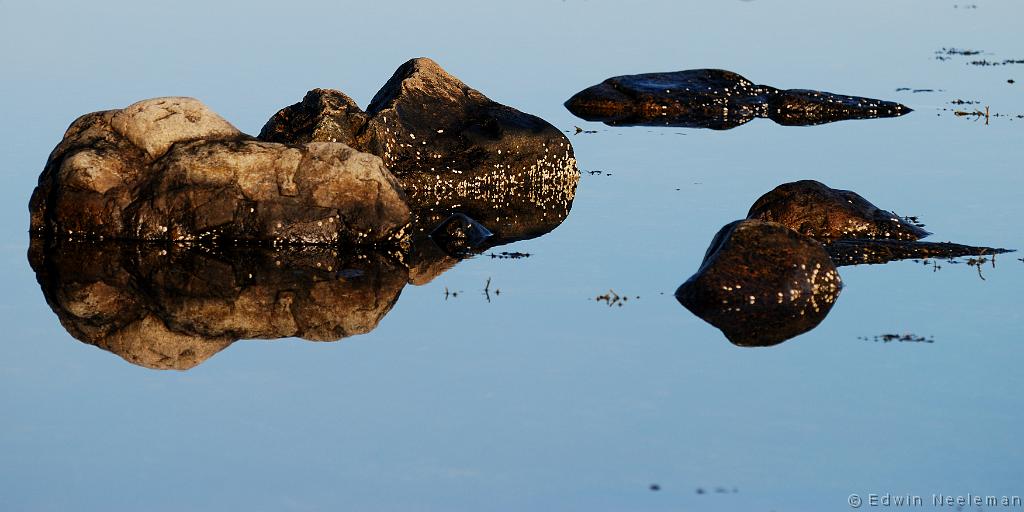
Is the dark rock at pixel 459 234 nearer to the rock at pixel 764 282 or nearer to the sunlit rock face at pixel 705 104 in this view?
the rock at pixel 764 282

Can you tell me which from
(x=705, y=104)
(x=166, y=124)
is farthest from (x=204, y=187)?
(x=705, y=104)

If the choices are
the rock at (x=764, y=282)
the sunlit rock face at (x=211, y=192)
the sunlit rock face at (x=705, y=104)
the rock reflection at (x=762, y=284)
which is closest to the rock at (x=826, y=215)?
the rock reflection at (x=762, y=284)

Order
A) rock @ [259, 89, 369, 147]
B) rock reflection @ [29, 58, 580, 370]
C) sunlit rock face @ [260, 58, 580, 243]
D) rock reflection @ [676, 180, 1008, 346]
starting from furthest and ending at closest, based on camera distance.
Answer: sunlit rock face @ [260, 58, 580, 243] < rock @ [259, 89, 369, 147] < rock reflection @ [29, 58, 580, 370] < rock reflection @ [676, 180, 1008, 346]

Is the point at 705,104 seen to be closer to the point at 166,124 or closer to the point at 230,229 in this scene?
the point at 166,124

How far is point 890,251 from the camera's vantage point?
2145 cm

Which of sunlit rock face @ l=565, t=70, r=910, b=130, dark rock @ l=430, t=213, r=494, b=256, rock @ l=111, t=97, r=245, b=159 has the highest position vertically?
sunlit rock face @ l=565, t=70, r=910, b=130

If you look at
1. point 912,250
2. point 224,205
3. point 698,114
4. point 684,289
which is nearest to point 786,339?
point 684,289

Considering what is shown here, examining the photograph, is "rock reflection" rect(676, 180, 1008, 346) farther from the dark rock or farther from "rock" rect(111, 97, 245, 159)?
"rock" rect(111, 97, 245, 159)

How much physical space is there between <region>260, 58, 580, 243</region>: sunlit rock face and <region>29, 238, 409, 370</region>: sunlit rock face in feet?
10.1

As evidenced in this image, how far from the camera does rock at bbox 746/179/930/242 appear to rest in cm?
2206

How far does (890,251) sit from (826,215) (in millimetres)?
1098

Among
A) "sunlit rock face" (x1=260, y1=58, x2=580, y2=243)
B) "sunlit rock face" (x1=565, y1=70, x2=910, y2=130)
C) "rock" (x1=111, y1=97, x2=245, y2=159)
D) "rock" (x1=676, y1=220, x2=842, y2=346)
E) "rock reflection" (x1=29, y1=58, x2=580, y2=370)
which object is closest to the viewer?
"rock" (x1=676, y1=220, x2=842, y2=346)

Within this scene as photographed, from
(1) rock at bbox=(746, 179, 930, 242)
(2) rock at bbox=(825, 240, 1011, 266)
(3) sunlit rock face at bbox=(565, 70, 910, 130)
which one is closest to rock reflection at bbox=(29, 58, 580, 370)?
(1) rock at bbox=(746, 179, 930, 242)

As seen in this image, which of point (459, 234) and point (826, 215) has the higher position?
point (826, 215)
